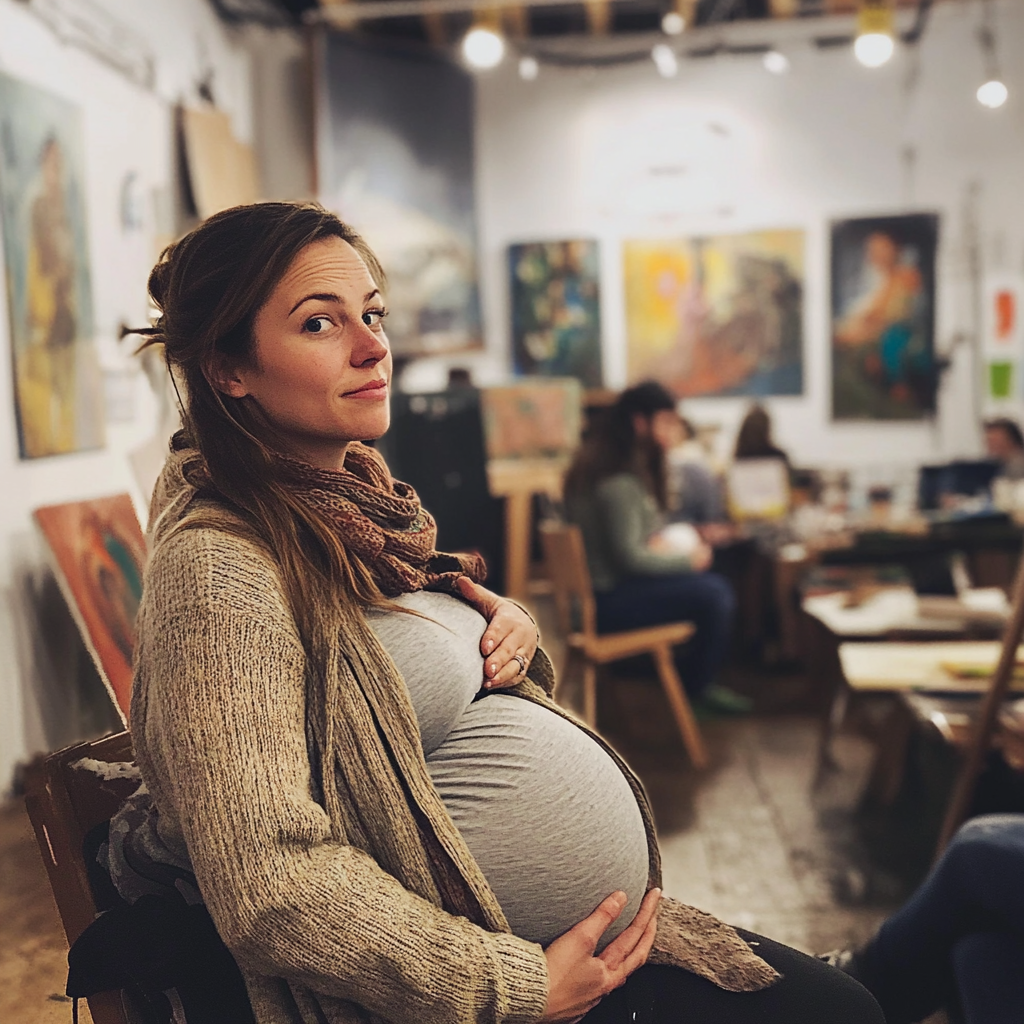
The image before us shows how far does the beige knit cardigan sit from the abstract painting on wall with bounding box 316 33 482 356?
211 inches

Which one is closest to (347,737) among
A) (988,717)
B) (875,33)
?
(988,717)

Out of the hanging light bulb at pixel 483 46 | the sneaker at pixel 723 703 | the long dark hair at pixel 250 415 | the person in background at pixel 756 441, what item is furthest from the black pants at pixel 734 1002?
the person in background at pixel 756 441

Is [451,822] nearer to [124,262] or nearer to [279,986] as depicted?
[279,986]

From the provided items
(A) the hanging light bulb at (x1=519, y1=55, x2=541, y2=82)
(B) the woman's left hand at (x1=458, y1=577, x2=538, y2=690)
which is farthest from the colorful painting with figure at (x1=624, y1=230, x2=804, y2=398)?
(B) the woman's left hand at (x1=458, y1=577, x2=538, y2=690)

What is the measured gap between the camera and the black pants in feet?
3.83

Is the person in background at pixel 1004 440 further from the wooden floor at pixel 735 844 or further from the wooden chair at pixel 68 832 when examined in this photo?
the wooden chair at pixel 68 832

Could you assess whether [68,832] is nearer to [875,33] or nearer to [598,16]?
[875,33]

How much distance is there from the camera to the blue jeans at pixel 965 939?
1.47 m

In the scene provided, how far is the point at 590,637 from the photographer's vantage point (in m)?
3.77

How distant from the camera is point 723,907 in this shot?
8.77 ft

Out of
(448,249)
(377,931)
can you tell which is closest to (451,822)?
(377,931)

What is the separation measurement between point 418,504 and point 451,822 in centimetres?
36

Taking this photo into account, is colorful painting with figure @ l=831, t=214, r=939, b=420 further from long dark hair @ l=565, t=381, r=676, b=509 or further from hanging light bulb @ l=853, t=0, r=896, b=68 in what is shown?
long dark hair @ l=565, t=381, r=676, b=509

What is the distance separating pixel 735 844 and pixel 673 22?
17.5ft
